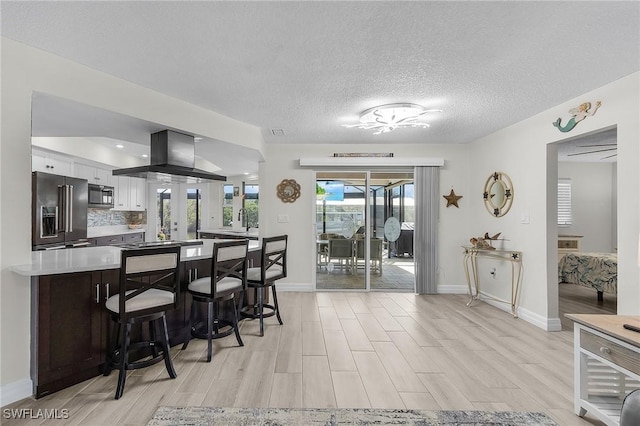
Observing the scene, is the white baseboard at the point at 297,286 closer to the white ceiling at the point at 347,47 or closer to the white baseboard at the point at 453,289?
the white baseboard at the point at 453,289

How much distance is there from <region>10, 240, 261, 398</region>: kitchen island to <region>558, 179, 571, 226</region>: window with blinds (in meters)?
7.35

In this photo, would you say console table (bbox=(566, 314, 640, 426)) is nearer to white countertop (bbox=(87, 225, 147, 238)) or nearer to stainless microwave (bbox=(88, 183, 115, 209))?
stainless microwave (bbox=(88, 183, 115, 209))

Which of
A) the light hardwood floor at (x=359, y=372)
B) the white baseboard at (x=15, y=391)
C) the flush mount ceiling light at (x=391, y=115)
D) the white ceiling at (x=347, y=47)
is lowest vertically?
the light hardwood floor at (x=359, y=372)

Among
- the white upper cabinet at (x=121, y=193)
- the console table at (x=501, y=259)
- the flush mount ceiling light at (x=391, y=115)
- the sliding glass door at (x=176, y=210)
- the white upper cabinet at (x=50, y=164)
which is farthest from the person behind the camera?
the sliding glass door at (x=176, y=210)

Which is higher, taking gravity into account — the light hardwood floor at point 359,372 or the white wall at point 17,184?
the white wall at point 17,184

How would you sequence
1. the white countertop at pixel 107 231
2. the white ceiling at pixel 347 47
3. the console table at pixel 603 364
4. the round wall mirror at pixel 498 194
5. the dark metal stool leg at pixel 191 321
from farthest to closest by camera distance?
the white countertop at pixel 107 231, the round wall mirror at pixel 498 194, the dark metal stool leg at pixel 191 321, the white ceiling at pixel 347 47, the console table at pixel 603 364

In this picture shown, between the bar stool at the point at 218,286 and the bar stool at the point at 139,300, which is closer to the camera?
the bar stool at the point at 139,300

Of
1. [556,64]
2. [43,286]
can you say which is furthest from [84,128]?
[556,64]

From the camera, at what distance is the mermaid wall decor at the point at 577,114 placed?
2912 mm

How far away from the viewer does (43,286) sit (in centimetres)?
211

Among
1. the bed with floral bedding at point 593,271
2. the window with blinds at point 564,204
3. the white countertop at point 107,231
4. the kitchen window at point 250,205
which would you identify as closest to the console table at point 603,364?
the bed with floral bedding at point 593,271

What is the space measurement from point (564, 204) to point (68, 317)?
7.74m

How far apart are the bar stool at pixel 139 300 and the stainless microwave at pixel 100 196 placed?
3974 millimetres

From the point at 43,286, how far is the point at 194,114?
2.06 m
